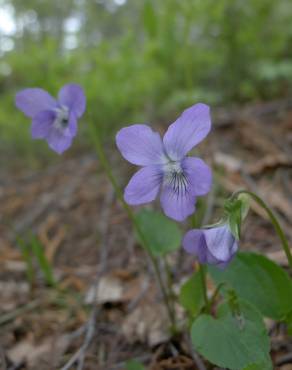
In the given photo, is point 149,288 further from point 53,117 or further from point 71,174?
point 71,174

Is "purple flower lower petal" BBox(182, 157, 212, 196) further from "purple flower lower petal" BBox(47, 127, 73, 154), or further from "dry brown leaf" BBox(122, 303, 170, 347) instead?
"dry brown leaf" BBox(122, 303, 170, 347)

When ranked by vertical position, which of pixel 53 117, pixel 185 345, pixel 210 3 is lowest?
pixel 185 345

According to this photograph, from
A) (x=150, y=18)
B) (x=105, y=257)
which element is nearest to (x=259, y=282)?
(x=105, y=257)

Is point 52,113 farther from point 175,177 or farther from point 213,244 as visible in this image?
point 213,244

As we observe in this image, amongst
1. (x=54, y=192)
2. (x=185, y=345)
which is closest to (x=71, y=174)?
(x=54, y=192)

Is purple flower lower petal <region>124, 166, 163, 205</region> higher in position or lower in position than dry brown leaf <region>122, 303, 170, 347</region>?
higher

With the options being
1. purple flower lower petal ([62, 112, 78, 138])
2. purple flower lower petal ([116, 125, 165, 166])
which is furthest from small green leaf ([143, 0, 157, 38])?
purple flower lower petal ([116, 125, 165, 166])

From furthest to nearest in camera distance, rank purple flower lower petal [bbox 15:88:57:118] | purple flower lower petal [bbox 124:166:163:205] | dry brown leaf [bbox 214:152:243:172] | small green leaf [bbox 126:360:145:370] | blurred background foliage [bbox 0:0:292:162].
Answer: blurred background foliage [bbox 0:0:292:162] → dry brown leaf [bbox 214:152:243:172] → purple flower lower petal [bbox 15:88:57:118] → small green leaf [bbox 126:360:145:370] → purple flower lower petal [bbox 124:166:163:205]
